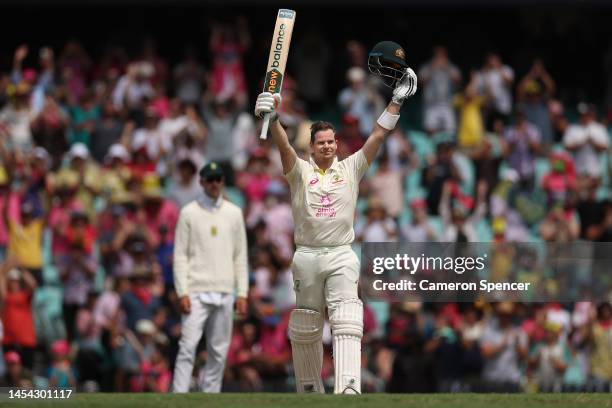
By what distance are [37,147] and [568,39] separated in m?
8.86

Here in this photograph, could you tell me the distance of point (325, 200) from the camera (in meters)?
12.1

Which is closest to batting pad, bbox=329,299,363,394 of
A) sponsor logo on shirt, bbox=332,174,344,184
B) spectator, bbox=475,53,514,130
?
sponsor logo on shirt, bbox=332,174,344,184

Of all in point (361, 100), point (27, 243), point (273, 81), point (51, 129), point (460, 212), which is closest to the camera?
point (273, 81)

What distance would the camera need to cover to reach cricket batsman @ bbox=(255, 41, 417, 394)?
39.4 feet

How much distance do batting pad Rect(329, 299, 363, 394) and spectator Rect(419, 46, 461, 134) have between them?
38.0 feet

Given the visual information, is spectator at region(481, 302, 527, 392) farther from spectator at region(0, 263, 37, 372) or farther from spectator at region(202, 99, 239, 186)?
spectator at region(0, 263, 37, 372)

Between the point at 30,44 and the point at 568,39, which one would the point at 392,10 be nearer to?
the point at 568,39

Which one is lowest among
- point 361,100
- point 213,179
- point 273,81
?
point 213,179

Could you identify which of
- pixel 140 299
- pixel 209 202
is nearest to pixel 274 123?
pixel 209 202

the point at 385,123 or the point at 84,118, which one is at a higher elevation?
the point at 84,118

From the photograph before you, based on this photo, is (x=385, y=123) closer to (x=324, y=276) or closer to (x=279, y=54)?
(x=279, y=54)

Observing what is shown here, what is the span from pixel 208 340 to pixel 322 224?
2851 millimetres

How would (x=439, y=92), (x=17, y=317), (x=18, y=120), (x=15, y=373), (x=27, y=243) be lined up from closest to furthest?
(x=15, y=373), (x=17, y=317), (x=27, y=243), (x=18, y=120), (x=439, y=92)

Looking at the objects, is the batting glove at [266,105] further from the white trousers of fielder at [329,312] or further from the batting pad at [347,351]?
the batting pad at [347,351]
